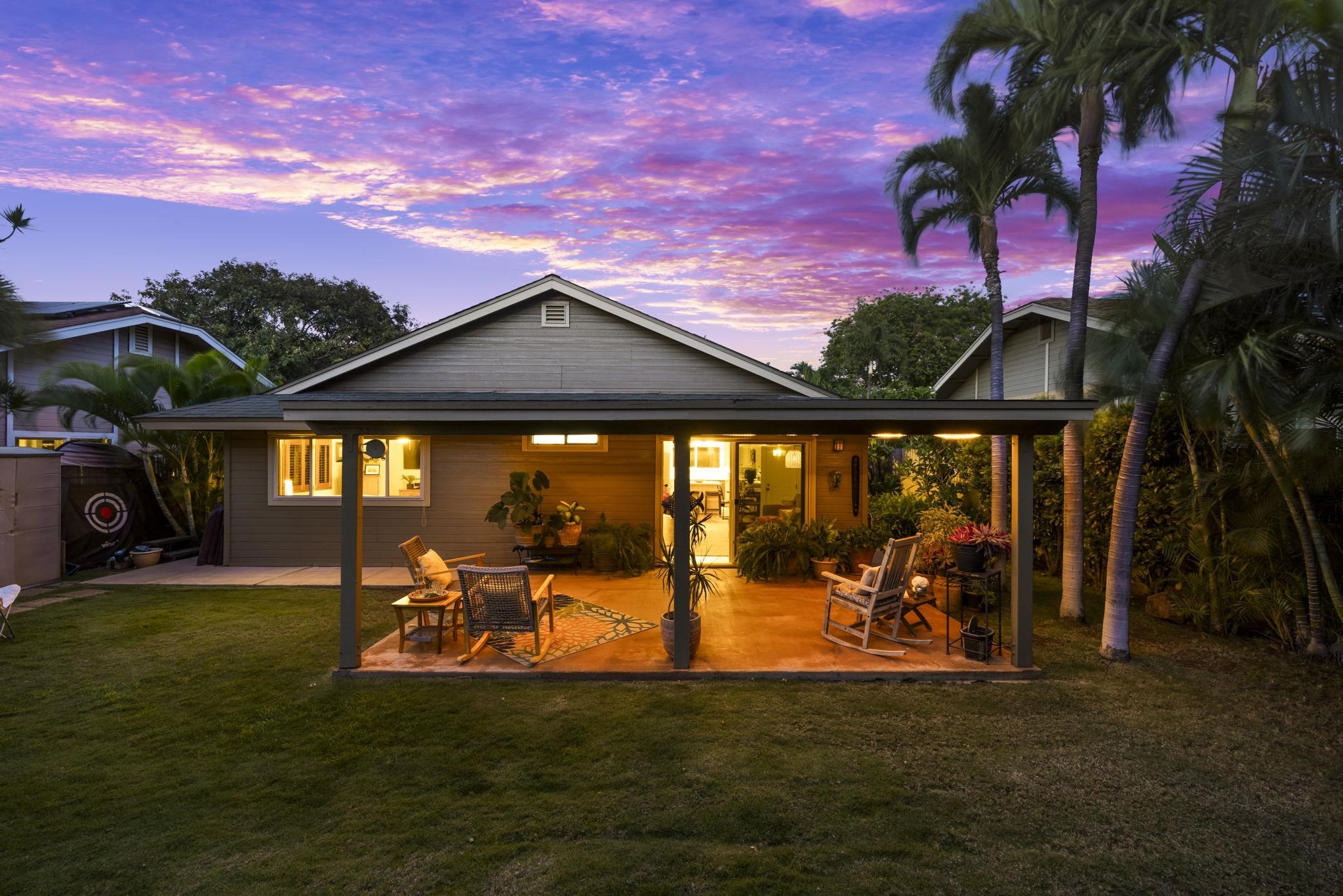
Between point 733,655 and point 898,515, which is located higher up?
point 898,515

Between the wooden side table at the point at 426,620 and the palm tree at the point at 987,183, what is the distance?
264 inches

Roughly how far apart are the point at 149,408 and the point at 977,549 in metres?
13.7

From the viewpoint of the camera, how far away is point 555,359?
34.1 ft

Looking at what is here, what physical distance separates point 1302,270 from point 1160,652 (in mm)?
3638

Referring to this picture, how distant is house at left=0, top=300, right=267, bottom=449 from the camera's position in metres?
13.2

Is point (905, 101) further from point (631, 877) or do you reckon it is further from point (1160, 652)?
point (631, 877)

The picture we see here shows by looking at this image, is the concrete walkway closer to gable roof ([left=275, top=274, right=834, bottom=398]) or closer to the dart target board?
the dart target board

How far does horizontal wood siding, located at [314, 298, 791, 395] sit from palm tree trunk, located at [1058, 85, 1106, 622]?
199 inches

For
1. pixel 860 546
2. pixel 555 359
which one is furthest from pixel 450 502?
pixel 860 546

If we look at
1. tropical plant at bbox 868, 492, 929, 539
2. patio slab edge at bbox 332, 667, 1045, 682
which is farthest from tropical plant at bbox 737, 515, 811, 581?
patio slab edge at bbox 332, 667, 1045, 682

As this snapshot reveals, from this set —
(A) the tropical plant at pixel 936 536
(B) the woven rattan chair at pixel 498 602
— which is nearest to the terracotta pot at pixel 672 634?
(B) the woven rattan chair at pixel 498 602

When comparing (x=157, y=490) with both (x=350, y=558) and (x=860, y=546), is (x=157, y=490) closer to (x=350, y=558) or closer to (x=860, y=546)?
(x=350, y=558)

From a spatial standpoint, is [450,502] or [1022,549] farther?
[450,502]

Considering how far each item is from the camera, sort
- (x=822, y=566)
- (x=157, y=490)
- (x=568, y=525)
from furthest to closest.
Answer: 1. (x=157, y=490)
2. (x=568, y=525)
3. (x=822, y=566)
